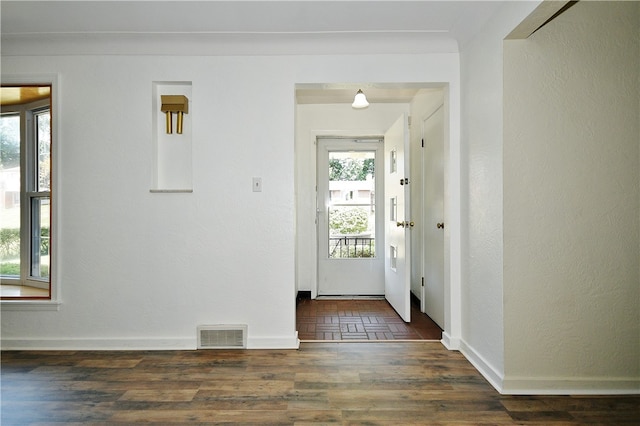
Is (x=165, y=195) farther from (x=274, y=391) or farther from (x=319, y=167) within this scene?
(x=319, y=167)

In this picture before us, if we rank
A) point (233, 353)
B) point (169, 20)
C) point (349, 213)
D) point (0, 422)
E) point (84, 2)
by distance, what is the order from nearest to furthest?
1. point (0, 422)
2. point (84, 2)
3. point (169, 20)
4. point (233, 353)
5. point (349, 213)

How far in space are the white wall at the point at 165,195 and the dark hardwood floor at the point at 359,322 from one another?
522 mm

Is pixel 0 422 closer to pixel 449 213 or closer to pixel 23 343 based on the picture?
pixel 23 343

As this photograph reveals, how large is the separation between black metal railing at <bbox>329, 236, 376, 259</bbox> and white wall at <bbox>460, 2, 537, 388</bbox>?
1949mm

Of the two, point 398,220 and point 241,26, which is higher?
point 241,26

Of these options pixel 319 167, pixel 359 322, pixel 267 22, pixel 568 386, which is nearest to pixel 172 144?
pixel 267 22

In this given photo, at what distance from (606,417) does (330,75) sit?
103 inches

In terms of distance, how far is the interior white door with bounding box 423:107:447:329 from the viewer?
3.38 metres

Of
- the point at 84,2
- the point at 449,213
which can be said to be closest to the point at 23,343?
the point at 84,2

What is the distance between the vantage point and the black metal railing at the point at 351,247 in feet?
15.6

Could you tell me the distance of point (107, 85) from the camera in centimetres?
289

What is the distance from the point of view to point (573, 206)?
2213 mm

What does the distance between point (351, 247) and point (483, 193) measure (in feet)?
7.96

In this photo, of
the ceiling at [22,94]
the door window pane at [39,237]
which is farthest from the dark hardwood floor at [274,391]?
the ceiling at [22,94]
